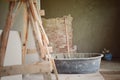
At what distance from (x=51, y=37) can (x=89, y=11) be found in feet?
5.94

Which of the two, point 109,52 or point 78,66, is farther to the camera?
point 109,52

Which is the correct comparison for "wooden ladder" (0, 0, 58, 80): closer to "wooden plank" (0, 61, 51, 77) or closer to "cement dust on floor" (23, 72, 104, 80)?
"wooden plank" (0, 61, 51, 77)

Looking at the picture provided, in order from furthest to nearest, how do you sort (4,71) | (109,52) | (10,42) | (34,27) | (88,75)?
(109,52) → (88,75) → (10,42) → (34,27) → (4,71)

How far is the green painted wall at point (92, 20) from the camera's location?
715 cm

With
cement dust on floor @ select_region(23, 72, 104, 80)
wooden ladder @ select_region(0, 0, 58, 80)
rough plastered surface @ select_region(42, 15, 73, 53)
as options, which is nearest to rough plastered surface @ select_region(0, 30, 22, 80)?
wooden ladder @ select_region(0, 0, 58, 80)

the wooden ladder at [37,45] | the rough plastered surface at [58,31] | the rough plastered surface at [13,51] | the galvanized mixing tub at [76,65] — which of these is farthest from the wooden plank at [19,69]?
the rough plastered surface at [58,31]

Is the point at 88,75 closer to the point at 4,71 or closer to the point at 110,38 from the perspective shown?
the point at 4,71

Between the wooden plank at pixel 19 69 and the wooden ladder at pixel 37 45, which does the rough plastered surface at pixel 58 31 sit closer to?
the wooden ladder at pixel 37 45

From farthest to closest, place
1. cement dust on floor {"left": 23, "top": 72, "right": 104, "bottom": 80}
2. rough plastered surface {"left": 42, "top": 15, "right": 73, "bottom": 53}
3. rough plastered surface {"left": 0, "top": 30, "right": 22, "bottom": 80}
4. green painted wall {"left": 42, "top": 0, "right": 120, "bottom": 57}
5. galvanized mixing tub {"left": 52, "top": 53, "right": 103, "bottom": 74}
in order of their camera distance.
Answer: green painted wall {"left": 42, "top": 0, "right": 120, "bottom": 57} → rough plastered surface {"left": 42, "top": 15, "right": 73, "bottom": 53} → galvanized mixing tub {"left": 52, "top": 53, "right": 103, "bottom": 74} → cement dust on floor {"left": 23, "top": 72, "right": 104, "bottom": 80} → rough plastered surface {"left": 0, "top": 30, "right": 22, "bottom": 80}

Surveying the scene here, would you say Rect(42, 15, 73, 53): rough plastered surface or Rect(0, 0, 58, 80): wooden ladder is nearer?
Rect(0, 0, 58, 80): wooden ladder

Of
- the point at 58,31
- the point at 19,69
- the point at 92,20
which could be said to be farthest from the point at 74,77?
the point at 92,20

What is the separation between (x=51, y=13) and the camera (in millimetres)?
7207

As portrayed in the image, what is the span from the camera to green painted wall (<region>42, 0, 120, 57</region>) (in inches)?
281

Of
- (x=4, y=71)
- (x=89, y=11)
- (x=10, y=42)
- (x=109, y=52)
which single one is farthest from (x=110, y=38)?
(x=4, y=71)
